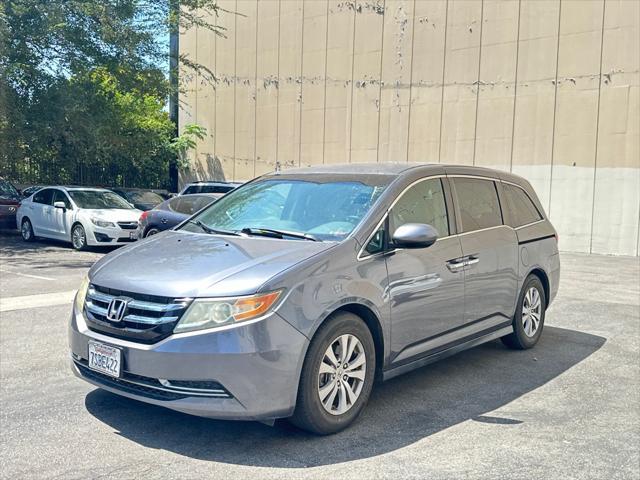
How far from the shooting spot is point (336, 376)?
4316 mm

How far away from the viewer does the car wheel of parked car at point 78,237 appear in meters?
14.8

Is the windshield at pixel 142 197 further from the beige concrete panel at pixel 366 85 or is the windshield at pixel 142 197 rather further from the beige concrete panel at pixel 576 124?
the beige concrete panel at pixel 576 124

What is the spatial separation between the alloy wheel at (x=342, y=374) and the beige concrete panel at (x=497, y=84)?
14.6m

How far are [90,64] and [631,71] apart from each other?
1324 cm

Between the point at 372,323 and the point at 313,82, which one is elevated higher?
the point at 313,82

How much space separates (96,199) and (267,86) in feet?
33.8

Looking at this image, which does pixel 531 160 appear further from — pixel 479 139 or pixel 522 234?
pixel 522 234

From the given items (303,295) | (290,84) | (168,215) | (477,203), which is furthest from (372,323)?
(290,84)

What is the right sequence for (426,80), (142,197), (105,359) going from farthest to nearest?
(426,80)
(142,197)
(105,359)

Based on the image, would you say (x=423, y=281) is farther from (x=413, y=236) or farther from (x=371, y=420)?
(x=371, y=420)

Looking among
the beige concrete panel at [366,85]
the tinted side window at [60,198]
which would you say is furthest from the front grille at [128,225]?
the beige concrete panel at [366,85]

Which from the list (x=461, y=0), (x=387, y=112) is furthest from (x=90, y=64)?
(x=461, y=0)

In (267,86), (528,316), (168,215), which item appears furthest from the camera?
(267,86)

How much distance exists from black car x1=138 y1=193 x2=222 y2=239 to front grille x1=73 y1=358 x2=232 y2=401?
9.22 meters
